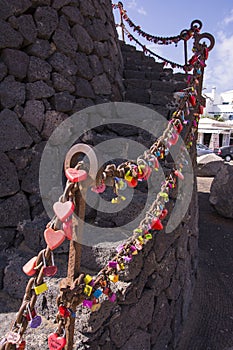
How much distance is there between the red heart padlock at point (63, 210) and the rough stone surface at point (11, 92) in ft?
5.52

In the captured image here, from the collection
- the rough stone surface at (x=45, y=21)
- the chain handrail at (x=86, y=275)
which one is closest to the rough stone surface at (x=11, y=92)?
the rough stone surface at (x=45, y=21)

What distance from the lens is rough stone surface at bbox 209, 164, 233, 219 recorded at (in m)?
5.45

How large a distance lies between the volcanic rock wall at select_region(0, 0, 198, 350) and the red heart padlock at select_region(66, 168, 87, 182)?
2.83 ft

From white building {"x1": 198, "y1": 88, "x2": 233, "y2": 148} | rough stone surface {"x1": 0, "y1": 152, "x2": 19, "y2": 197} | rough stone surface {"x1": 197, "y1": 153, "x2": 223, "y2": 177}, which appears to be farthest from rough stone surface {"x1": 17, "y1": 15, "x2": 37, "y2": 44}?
white building {"x1": 198, "y1": 88, "x2": 233, "y2": 148}

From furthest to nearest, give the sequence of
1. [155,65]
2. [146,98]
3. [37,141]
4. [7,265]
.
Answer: [155,65], [146,98], [37,141], [7,265]

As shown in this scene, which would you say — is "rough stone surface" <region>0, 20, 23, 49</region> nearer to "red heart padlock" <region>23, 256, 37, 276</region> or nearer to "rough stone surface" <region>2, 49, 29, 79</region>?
"rough stone surface" <region>2, 49, 29, 79</region>

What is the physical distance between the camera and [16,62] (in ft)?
7.71

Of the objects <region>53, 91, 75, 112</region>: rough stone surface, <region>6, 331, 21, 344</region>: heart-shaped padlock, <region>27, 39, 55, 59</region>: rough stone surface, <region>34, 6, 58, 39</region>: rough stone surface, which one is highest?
<region>34, 6, 58, 39</region>: rough stone surface

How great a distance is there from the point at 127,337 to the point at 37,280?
114cm

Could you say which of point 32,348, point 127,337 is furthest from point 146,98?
point 32,348

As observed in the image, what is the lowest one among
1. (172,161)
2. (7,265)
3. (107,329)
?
(107,329)

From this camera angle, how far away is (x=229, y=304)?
287cm

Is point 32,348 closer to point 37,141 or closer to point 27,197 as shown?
point 27,197

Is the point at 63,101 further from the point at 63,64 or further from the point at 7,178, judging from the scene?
the point at 7,178
